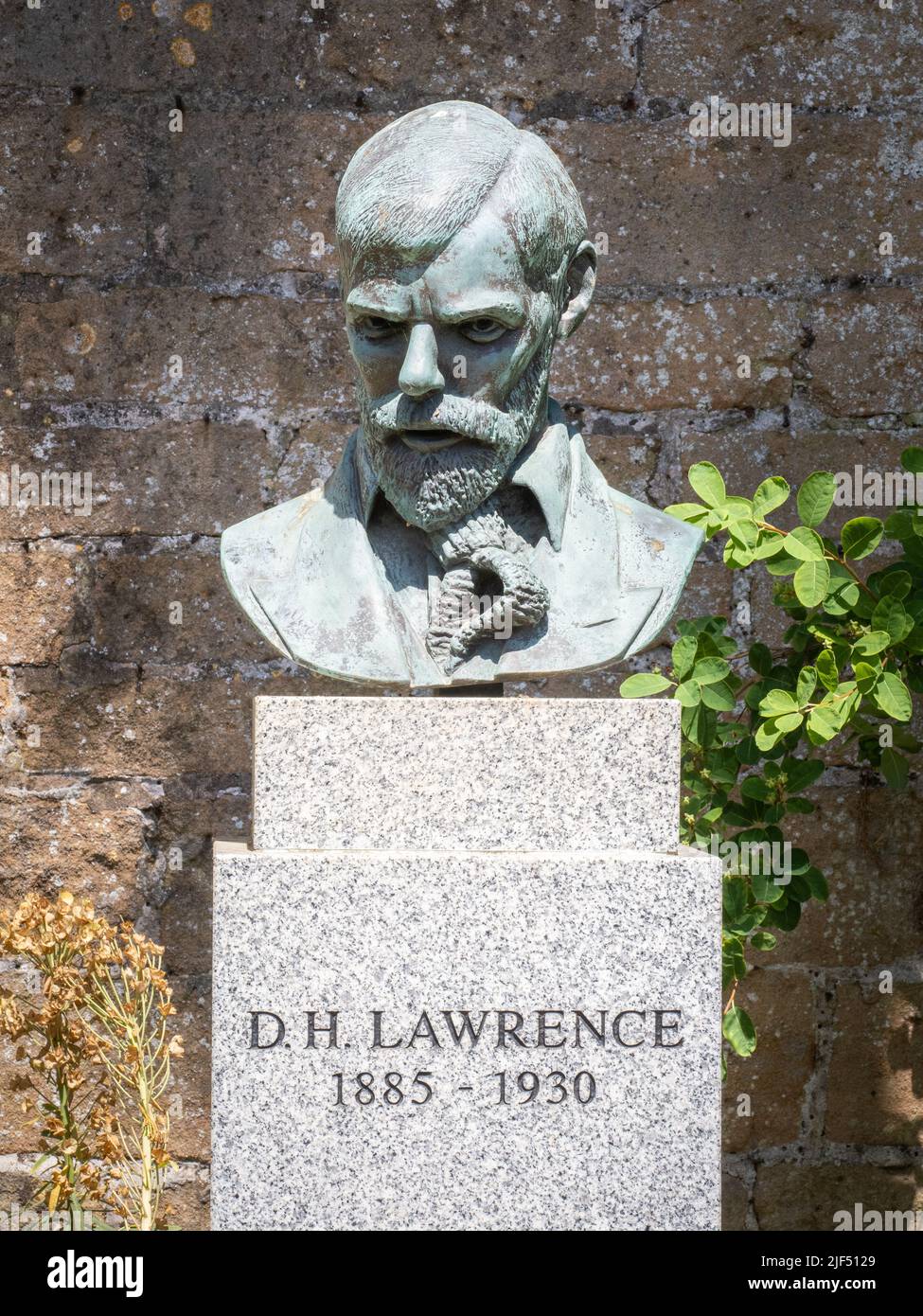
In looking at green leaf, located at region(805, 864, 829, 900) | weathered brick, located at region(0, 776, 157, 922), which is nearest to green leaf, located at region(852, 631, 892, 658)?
green leaf, located at region(805, 864, 829, 900)

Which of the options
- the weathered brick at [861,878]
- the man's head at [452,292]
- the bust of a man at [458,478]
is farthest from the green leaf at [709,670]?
the weathered brick at [861,878]

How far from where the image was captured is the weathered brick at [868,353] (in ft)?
11.8

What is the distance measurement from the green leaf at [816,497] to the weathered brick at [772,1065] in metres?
1.19

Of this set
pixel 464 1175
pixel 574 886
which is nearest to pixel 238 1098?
pixel 464 1175

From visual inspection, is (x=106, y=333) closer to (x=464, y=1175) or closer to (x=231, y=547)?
(x=231, y=547)

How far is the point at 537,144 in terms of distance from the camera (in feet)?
7.91

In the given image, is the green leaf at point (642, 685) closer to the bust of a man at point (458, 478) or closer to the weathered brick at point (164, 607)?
the bust of a man at point (458, 478)

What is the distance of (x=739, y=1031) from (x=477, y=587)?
1156 mm

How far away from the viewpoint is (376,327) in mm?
2350

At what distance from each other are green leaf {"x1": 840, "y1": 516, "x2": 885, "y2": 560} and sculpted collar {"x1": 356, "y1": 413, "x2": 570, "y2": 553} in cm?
66

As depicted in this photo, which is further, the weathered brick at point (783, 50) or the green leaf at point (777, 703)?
the weathered brick at point (783, 50)

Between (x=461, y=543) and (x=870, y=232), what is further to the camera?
(x=870, y=232)

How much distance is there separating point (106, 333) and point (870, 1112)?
2.40m

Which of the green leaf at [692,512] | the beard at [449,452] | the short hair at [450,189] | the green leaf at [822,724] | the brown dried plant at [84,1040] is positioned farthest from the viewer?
the brown dried plant at [84,1040]
